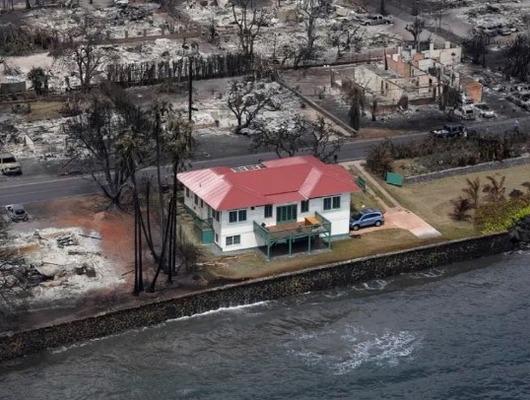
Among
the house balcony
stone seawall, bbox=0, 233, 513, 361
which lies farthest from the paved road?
stone seawall, bbox=0, 233, 513, 361

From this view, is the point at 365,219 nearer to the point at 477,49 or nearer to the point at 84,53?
the point at 477,49

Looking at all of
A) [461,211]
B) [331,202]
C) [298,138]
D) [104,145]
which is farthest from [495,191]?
[104,145]

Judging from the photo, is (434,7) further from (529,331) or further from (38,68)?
(529,331)

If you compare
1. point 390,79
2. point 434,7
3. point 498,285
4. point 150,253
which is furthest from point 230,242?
point 434,7

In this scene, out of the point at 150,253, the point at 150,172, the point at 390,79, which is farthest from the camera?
the point at 390,79

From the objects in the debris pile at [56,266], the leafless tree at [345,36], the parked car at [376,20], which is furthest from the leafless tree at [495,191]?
the parked car at [376,20]

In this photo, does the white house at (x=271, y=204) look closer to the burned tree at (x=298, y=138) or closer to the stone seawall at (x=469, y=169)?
the burned tree at (x=298, y=138)
